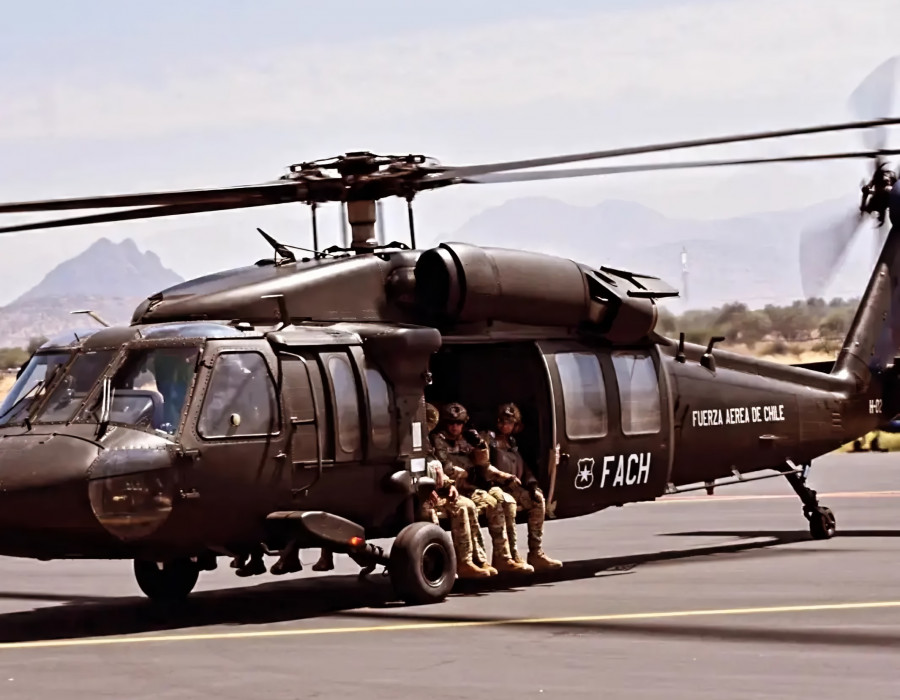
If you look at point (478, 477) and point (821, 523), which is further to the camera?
point (821, 523)

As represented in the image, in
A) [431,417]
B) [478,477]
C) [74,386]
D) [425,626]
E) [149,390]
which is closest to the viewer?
[425,626]

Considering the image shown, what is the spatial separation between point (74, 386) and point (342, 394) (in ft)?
6.85

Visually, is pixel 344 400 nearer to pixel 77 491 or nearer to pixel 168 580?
pixel 168 580

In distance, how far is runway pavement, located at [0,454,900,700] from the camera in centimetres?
922

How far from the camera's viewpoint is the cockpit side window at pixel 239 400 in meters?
12.2

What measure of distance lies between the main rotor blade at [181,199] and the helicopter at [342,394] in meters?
0.03

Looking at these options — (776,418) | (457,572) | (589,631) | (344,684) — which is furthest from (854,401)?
(344,684)

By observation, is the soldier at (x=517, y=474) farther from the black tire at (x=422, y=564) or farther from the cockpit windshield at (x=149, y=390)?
the cockpit windshield at (x=149, y=390)

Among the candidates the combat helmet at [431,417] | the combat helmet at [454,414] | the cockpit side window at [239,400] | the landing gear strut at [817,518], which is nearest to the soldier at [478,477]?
the combat helmet at [454,414]

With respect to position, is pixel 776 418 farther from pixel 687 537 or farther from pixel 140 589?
pixel 140 589

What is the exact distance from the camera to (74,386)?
40.6ft

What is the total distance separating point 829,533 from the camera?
17.8m

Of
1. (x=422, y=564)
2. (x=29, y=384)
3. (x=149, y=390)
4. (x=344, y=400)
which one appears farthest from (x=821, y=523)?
(x=29, y=384)

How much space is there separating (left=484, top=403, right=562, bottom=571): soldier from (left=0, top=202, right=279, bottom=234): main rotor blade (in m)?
2.89
